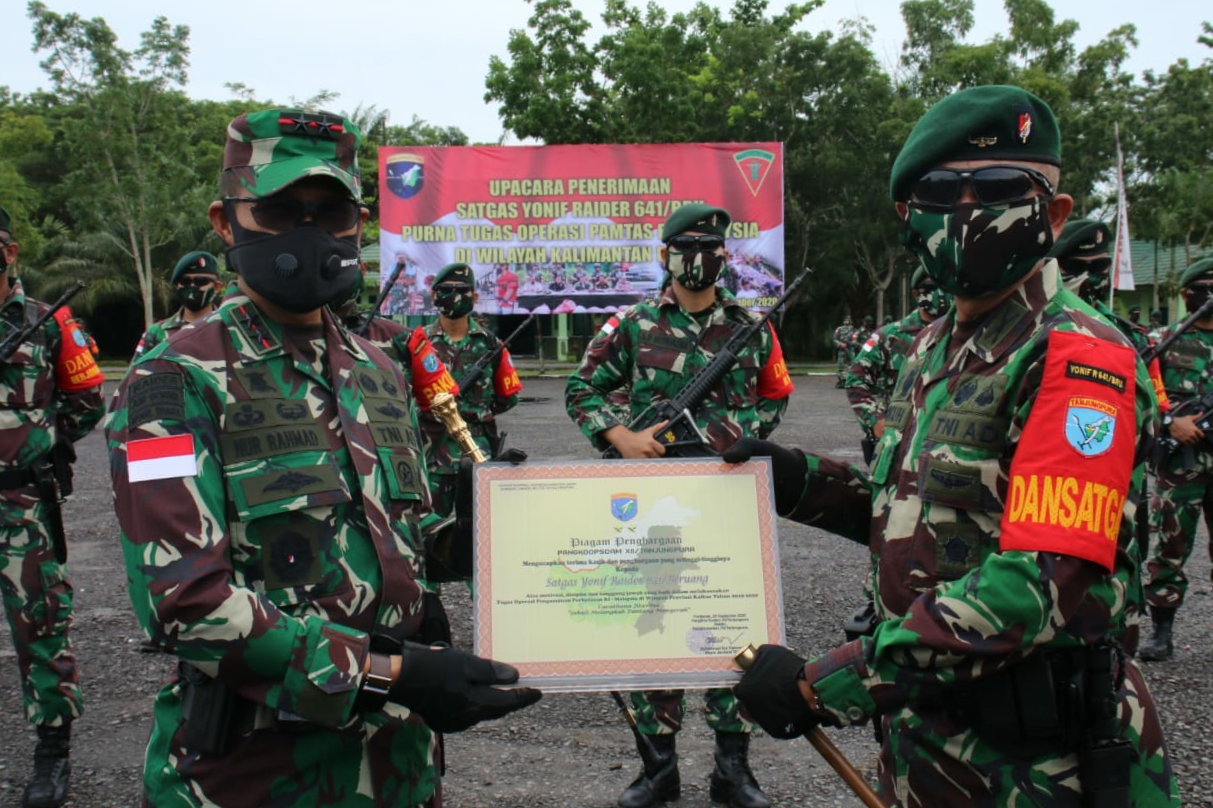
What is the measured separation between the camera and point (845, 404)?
20750mm

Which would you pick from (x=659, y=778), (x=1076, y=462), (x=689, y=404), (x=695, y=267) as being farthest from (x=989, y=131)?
(x=659, y=778)

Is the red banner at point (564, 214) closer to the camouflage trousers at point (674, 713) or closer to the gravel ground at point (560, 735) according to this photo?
the gravel ground at point (560, 735)

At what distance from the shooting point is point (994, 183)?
2193mm

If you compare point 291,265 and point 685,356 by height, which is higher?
point 291,265

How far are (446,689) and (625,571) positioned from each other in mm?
584

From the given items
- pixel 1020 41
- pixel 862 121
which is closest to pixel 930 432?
pixel 862 121

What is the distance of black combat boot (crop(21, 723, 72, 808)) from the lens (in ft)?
13.4

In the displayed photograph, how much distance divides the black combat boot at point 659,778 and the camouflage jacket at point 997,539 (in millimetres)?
1919

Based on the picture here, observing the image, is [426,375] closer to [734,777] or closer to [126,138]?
[734,777]

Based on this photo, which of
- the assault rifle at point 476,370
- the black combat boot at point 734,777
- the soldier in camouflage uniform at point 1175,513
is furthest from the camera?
the assault rifle at point 476,370

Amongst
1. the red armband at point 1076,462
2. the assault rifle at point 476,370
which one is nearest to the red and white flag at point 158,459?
the red armband at point 1076,462

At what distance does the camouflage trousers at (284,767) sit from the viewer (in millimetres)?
2109

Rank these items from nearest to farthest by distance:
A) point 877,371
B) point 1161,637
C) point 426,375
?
point 426,375
point 1161,637
point 877,371

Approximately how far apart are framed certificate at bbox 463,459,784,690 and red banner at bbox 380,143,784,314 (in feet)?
71.9
